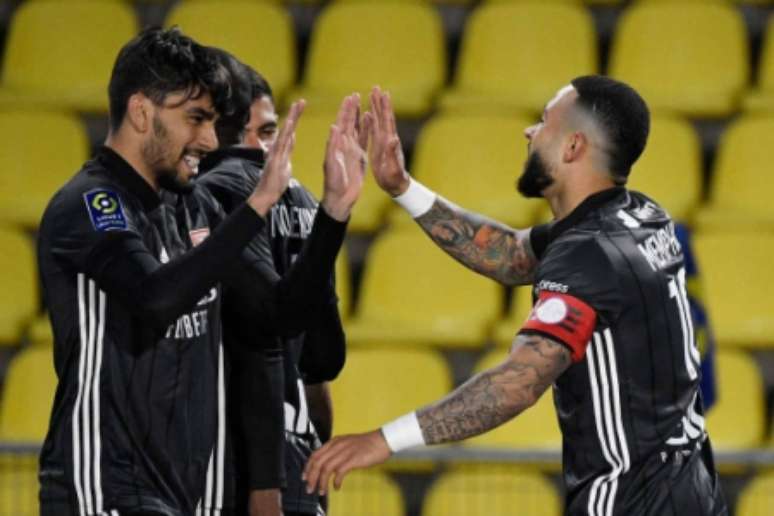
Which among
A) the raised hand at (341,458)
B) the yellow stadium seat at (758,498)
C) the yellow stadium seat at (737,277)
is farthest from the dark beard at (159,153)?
the yellow stadium seat at (737,277)

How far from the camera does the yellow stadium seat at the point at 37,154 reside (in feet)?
26.6

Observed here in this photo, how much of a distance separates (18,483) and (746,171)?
11.3 feet

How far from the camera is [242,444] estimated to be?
4.68 meters

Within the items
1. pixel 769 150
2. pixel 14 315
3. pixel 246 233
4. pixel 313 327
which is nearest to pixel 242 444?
pixel 313 327

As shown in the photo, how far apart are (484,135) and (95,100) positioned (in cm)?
183

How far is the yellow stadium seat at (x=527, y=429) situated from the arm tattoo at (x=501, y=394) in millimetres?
2769

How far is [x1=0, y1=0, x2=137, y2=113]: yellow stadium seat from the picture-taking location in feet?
28.1

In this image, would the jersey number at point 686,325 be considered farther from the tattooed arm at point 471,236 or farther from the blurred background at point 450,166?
the blurred background at point 450,166

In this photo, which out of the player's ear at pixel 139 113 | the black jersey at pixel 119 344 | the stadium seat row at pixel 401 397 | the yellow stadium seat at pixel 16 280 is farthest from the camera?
the yellow stadium seat at pixel 16 280

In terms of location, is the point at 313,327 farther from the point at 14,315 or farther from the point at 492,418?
the point at 14,315

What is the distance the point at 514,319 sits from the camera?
7.56 m

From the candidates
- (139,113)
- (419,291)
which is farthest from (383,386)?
(139,113)

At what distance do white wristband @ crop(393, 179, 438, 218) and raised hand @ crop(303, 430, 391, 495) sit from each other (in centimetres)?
115

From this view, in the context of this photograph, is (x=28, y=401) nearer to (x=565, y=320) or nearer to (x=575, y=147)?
(x=575, y=147)
